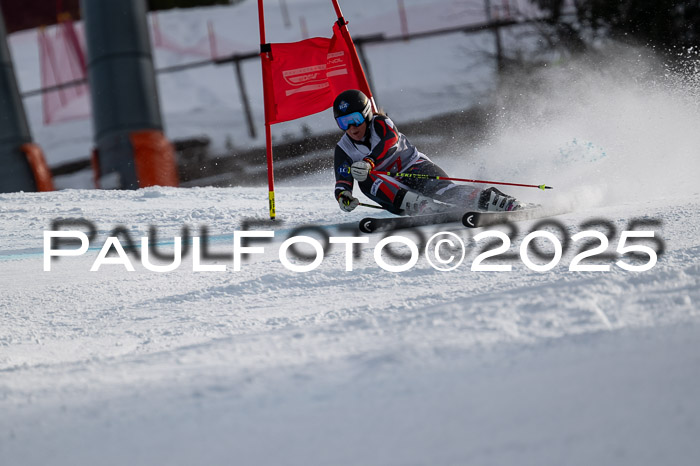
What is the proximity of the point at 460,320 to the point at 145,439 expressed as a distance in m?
1.05

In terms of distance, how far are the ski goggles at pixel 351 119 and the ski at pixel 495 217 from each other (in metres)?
1.10

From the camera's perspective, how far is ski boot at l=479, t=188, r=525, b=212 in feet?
14.8

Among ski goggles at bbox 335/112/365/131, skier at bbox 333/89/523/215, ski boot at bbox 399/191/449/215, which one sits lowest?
ski boot at bbox 399/191/449/215

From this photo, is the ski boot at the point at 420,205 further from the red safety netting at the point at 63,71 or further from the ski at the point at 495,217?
the red safety netting at the point at 63,71

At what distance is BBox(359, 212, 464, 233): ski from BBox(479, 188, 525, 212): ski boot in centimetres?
28

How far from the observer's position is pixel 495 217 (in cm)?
424

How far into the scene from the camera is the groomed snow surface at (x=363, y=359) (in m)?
1.55

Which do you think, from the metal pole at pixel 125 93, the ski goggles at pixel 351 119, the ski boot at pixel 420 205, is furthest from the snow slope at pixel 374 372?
the metal pole at pixel 125 93

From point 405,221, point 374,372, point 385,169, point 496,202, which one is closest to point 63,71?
point 385,169

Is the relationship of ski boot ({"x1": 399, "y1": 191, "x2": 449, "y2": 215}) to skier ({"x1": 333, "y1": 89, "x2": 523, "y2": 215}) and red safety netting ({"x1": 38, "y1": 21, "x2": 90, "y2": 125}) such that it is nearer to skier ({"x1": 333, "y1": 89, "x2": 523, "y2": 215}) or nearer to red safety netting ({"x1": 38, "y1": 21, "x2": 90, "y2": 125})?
skier ({"x1": 333, "y1": 89, "x2": 523, "y2": 215})

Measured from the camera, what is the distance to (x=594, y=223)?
3.96 meters

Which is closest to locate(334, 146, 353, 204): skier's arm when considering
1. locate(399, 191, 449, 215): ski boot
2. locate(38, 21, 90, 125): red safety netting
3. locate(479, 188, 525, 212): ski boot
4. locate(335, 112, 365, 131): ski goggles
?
locate(335, 112, 365, 131): ski goggles

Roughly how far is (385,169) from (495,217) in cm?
104

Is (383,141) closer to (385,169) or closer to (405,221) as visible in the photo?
(385,169)
